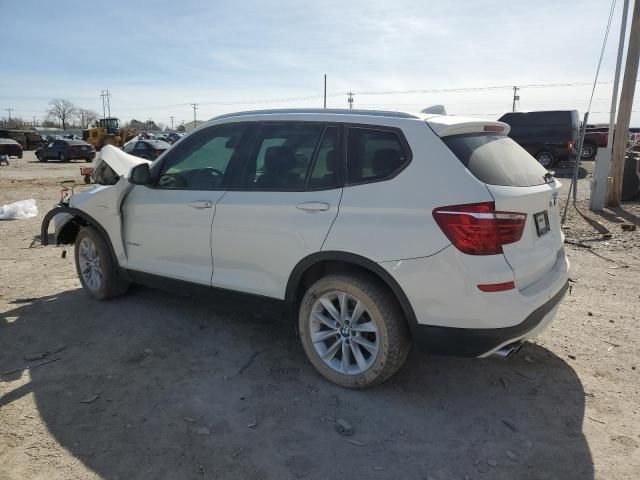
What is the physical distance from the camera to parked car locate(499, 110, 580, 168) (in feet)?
62.3

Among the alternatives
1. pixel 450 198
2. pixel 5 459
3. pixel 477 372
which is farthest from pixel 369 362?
pixel 5 459

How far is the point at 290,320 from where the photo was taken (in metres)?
3.56

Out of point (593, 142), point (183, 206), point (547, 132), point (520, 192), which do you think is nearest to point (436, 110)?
point (520, 192)

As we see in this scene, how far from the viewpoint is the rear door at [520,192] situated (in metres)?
2.83

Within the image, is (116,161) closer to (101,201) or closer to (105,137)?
(101,201)

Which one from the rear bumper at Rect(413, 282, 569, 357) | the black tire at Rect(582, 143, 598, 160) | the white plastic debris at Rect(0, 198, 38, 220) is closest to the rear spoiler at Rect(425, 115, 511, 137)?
the rear bumper at Rect(413, 282, 569, 357)

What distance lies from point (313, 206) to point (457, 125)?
1.04 m

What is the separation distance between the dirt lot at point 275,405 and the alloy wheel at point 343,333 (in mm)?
199

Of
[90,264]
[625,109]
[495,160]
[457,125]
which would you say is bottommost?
[90,264]

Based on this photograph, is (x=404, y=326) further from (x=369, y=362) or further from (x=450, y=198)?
(x=450, y=198)

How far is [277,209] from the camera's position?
3.40m

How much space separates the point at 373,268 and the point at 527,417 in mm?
1323

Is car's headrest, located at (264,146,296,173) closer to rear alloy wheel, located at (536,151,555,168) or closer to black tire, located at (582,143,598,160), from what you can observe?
rear alloy wheel, located at (536,151,555,168)

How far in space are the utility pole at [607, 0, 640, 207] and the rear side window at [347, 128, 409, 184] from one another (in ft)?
29.1
